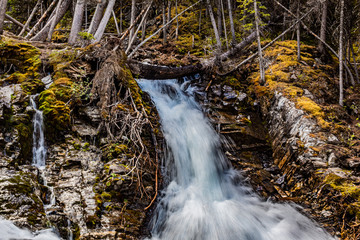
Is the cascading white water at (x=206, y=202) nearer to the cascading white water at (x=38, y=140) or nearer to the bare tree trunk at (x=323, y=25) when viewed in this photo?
the cascading white water at (x=38, y=140)

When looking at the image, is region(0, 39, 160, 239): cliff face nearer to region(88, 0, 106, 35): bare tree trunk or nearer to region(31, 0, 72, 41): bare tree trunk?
region(88, 0, 106, 35): bare tree trunk

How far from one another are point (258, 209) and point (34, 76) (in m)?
6.46

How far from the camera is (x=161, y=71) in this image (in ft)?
29.0

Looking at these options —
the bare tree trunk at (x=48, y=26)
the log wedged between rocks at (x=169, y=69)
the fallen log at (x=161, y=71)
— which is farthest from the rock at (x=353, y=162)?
the bare tree trunk at (x=48, y=26)

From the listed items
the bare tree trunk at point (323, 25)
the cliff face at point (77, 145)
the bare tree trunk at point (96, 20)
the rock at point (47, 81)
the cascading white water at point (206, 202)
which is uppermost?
the bare tree trunk at point (96, 20)

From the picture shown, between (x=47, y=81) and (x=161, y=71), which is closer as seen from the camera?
(x=47, y=81)

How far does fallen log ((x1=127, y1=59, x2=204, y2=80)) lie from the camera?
8073mm

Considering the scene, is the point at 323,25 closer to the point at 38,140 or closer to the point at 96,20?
the point at 96,20

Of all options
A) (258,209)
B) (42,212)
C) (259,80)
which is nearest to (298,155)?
(258,209)

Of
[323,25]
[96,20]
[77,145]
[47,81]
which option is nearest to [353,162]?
[77,145]

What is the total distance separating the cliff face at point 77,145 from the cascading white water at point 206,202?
0.72 meters

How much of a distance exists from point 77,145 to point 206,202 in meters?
3.31

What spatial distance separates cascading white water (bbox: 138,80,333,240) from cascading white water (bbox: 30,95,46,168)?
2.54 meters

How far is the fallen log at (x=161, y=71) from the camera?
807cm
